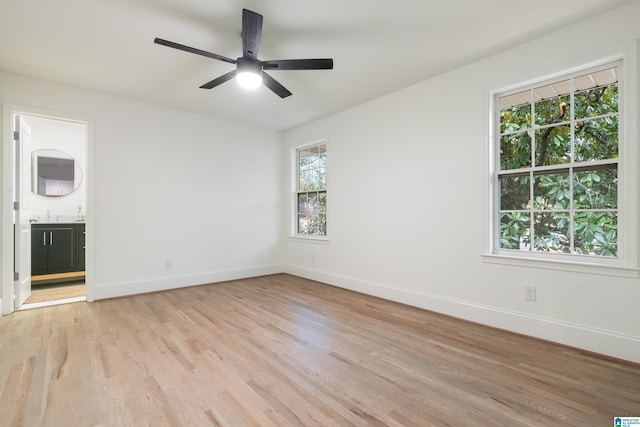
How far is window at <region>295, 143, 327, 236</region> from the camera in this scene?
5148 millimetres

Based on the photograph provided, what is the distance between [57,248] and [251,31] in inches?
198

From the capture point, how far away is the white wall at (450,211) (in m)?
2.40

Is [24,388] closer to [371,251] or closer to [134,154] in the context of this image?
[134,154]

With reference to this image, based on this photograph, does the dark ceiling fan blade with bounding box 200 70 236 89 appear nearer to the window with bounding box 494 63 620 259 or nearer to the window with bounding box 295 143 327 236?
the window with bounding box 295 143 327 236

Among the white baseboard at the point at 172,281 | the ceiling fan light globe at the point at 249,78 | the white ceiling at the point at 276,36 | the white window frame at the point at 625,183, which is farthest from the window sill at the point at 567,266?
the white baseboard at the point at 172,281

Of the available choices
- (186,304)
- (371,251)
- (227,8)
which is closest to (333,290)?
(371,251)

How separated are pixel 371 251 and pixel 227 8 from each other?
3151 mm

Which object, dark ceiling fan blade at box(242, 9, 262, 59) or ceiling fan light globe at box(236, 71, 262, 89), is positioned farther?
ceiling fan light globe at box(236, 71, 262, 89)

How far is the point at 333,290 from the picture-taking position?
14.6 ft

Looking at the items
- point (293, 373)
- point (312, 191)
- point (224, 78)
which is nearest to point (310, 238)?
point (312, 191)

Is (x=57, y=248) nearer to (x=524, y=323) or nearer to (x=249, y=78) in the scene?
(x=249, y=78)

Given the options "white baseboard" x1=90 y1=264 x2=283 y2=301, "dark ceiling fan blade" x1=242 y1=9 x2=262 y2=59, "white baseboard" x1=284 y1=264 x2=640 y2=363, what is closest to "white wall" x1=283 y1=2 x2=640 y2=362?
"white baseboard" x1=284 y1=264 x2=640 y2=363

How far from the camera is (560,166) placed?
2.67 meters

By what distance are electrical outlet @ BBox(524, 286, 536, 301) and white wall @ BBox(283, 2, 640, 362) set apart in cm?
4
